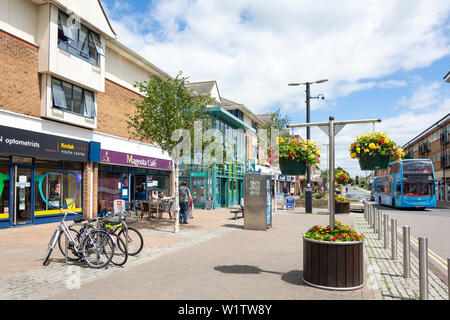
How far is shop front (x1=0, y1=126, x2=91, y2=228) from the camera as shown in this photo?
1169 centimetres

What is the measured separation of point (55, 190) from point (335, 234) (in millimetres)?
12019

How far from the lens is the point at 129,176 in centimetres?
1841

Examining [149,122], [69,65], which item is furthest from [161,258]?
[69,65]

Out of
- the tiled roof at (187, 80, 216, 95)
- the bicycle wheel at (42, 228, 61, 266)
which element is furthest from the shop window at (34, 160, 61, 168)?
the tiled roof at (187, 80, 216, 95)

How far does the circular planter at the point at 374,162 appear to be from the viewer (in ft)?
20.8

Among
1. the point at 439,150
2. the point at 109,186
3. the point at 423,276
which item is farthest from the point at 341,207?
the point at 439,150

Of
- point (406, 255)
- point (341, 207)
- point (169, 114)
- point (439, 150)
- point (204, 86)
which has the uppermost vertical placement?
point (204, 86)

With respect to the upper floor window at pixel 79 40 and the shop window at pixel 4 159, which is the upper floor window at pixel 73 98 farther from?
the shop window at pixel 4 159

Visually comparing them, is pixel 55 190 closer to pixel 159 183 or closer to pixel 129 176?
pixel 129 176

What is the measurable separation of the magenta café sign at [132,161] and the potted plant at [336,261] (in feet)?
42.4

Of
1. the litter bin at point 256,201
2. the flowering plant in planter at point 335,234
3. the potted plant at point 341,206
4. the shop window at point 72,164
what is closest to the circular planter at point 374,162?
the flowering plant in planter at point 335,234

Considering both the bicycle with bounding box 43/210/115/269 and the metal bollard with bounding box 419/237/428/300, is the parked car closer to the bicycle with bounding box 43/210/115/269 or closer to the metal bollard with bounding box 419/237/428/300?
the metal bollard with bounding box 419/237/428/300

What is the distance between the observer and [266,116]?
4966 centimetres
